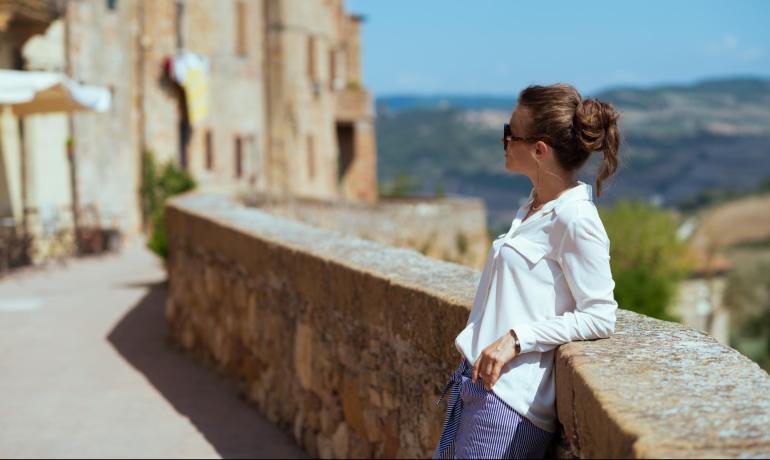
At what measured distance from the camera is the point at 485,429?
2.76 m

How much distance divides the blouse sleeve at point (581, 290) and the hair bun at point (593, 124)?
0.22 metres

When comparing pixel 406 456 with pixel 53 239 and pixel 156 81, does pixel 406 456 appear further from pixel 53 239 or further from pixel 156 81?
pixel 156 81

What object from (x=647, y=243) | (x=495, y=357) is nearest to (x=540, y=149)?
(x=495, y=357)

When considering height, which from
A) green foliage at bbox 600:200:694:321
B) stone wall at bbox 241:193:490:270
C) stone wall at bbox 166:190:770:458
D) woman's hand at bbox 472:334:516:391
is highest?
woman's hand at bbox 472:334:516:391

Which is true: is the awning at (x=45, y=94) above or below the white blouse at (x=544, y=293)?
above

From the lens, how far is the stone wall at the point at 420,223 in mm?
20766

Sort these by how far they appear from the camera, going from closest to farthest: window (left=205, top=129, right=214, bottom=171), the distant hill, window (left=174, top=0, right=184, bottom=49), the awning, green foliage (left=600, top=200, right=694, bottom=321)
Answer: the awning < window (left=174, top=0, right=184, bottom=49) < window (left=205, top=129, right=214, bottom=171) < green foliage (left=600, top=200, right=694, bottom=321) < the distant hill

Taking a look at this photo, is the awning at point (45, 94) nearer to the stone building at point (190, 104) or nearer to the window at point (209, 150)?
the stone building at point (190, 104)

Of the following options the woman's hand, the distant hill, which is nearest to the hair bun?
the woman's hand

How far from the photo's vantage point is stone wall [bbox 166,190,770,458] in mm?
2393

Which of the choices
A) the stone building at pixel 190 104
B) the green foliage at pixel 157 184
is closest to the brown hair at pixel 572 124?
the stone building at pixel 190 104

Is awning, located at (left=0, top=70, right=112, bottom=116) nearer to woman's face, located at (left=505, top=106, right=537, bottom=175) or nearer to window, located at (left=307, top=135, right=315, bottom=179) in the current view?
woman's face, located at (left=505, top=106, right=537, bottom=175)

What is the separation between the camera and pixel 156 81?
25.3 m

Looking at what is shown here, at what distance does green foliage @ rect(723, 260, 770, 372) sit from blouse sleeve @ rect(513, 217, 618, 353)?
4472cm
